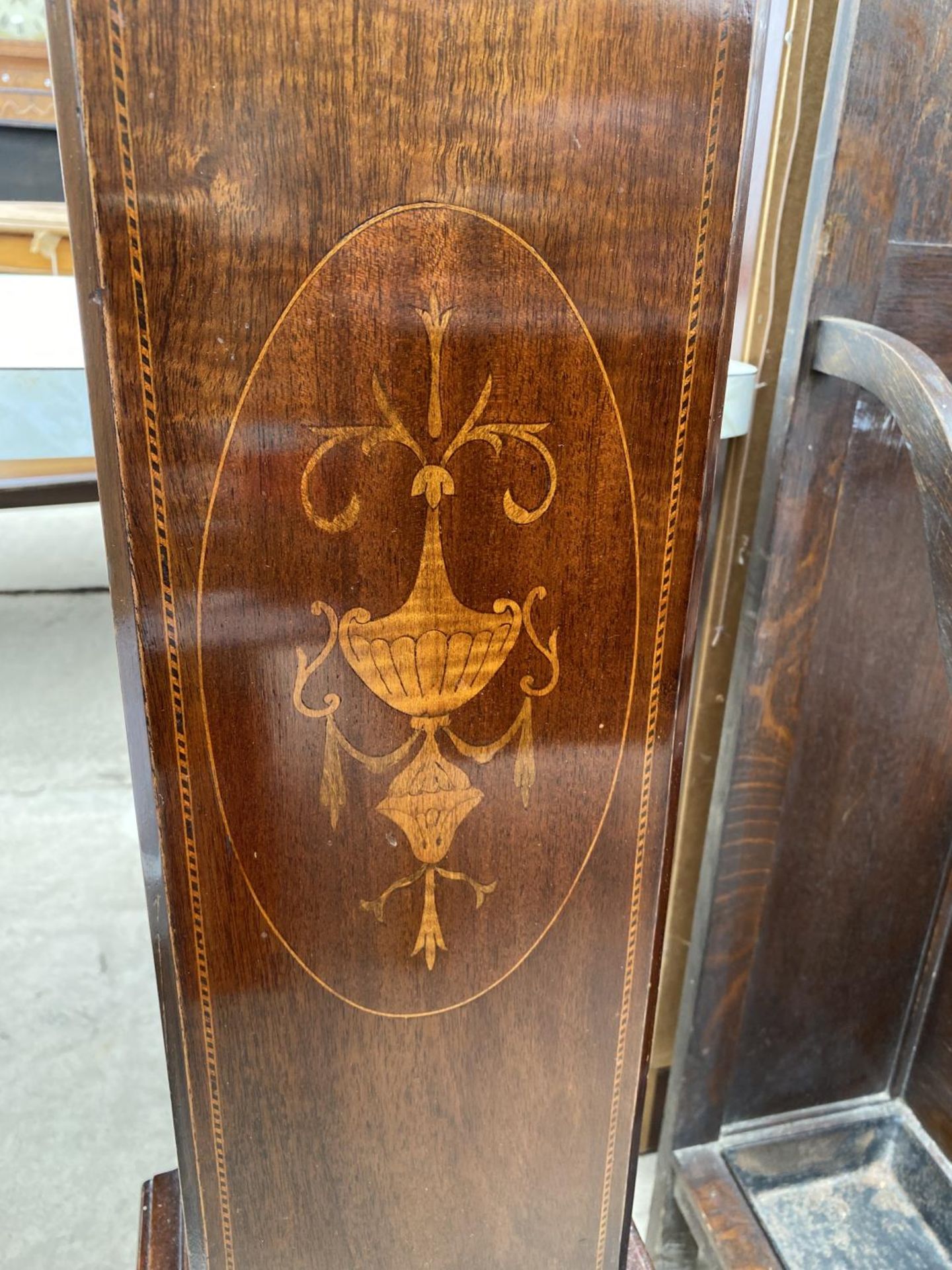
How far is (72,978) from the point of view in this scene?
1.69 metres

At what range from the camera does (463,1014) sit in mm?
724

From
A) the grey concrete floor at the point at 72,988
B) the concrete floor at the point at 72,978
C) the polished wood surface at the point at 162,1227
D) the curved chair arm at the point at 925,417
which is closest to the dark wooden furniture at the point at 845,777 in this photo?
the curved chair arm at the point at 925,417

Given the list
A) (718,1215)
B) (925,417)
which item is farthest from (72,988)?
(925,417)

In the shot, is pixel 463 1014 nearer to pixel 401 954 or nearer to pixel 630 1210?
pixel 401 954

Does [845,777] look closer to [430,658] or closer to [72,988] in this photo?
[430,658]

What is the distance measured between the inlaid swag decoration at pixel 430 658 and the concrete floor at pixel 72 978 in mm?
881

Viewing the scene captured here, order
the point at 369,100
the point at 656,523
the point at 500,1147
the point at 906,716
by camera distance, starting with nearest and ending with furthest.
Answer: the point at 369,100, the point at 656,523, the point at 500,1147, the point at 906,716

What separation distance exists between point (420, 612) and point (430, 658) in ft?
0.11

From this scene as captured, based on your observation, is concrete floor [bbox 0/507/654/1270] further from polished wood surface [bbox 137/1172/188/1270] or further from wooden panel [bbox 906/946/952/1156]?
polished wood surface [bbox 137/1172/188/1270]

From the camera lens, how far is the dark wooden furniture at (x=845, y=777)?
2.63 ft

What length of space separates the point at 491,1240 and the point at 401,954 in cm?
30

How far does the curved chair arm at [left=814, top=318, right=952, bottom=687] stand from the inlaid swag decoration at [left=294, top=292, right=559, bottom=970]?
292 mm

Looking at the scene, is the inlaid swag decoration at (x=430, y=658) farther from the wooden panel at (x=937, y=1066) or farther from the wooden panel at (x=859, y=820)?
the wooden panel at (x=937, y=1066)

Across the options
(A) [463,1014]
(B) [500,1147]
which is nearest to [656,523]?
(A) [463,1014]
